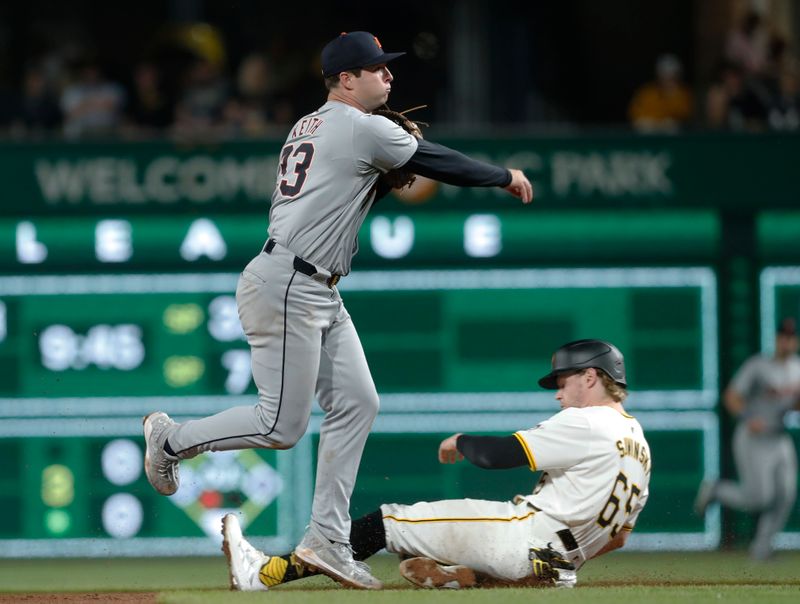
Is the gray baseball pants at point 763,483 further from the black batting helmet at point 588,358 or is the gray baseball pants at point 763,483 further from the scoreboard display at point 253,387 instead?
the black batting helmet at point 588,358

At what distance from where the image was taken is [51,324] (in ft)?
32.2

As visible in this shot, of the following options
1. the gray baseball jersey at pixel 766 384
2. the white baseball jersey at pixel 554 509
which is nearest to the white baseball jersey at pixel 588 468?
the white baseball jersey at pixel 554 509

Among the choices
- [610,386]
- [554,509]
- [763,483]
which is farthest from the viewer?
[763,483]

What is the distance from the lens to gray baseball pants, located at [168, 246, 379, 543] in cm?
552

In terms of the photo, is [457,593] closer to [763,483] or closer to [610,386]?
[610,386]

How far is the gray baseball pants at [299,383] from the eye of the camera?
552 cm

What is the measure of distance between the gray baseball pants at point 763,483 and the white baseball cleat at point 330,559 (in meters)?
4.57

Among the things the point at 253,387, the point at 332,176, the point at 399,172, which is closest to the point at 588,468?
the point at 399,172

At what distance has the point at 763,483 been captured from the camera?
32.1 ft

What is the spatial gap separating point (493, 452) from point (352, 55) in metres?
1.49

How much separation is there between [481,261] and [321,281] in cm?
441

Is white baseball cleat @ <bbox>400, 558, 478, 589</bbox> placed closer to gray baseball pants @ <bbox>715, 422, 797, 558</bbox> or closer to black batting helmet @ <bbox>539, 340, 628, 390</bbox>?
black batting helmet @ <bbox>539, 340, 628, 390</bbox>

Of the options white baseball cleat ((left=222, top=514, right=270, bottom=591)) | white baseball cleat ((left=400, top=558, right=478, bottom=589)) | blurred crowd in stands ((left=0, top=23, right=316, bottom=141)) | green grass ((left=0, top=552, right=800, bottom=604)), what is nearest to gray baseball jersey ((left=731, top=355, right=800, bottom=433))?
green grass ((left=0, top=552, right=800, bottom=604))

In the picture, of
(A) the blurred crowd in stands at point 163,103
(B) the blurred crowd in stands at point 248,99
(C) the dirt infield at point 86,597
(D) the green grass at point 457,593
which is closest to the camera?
(D) the green grass at point 457,593
